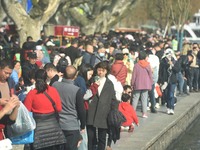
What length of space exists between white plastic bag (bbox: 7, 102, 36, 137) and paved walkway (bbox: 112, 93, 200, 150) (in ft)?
13.7

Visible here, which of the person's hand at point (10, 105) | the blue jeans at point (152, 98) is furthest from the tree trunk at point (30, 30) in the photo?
the person's hand at point (10, 105)

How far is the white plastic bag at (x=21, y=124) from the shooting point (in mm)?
8844

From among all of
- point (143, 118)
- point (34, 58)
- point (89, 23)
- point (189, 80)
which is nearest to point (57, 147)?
point (34, 58)

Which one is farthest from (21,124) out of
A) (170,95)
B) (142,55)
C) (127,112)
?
(170,95)

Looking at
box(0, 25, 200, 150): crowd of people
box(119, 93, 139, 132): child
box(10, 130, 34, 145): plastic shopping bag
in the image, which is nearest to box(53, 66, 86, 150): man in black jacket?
box(0, 25, 200, 150): crowd of people

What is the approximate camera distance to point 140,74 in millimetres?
17375

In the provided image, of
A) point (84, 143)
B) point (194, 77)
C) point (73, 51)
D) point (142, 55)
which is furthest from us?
point (194, 77)

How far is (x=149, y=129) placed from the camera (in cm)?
1558

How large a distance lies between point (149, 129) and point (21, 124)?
6.92 m

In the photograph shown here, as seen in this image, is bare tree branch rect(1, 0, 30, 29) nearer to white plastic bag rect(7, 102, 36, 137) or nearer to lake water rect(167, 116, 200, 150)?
lake water rect(167, 116, 200, 150)

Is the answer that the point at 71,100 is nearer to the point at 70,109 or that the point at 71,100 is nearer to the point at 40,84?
the point at 70,109

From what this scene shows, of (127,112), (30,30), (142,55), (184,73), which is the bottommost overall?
(184,73)

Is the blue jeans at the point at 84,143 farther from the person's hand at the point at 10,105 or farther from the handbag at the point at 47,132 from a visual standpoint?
the person's hand at the point at 10,105

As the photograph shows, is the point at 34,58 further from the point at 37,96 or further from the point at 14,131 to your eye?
the point at 14,131
